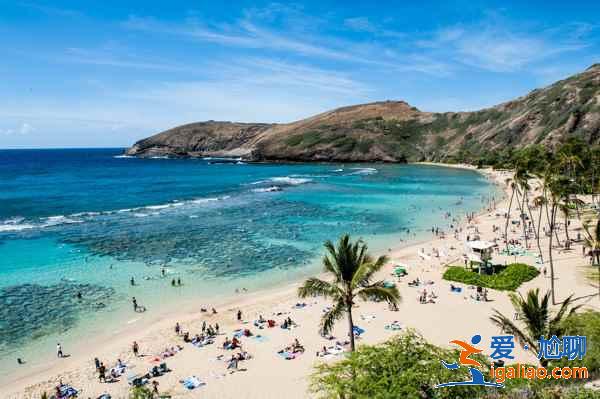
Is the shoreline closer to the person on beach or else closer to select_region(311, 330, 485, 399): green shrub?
the person on beach

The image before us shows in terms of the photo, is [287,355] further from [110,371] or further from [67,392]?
[67,392]

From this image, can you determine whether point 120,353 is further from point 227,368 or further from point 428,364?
point 428,364

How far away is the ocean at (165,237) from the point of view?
3030cm

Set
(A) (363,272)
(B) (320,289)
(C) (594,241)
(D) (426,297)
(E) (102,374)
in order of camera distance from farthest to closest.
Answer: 1. (D) (426,297)
2. (E) (102,374)
3. (C) (594,241)
4. (B) (320,289)
5. (A) (363,272)

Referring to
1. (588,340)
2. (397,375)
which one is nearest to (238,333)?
(397,375)

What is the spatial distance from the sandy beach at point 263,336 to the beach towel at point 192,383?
207mm

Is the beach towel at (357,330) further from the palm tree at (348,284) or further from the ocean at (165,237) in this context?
the ocean at (165,237)

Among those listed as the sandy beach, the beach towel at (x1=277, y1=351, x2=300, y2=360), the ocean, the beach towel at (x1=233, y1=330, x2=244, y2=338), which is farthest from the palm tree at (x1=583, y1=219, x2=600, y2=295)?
the ocean

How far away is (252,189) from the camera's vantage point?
93812mm

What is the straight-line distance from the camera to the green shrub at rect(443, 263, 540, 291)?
30.3 m

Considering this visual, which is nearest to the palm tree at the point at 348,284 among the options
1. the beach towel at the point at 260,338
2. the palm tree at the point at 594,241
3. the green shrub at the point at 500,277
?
the beach towel at the point at 260,338

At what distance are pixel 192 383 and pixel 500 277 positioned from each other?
76.0ft

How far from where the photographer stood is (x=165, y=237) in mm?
Result: 49844

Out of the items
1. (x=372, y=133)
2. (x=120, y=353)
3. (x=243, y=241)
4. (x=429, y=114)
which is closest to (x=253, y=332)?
(x=120, y=353)
